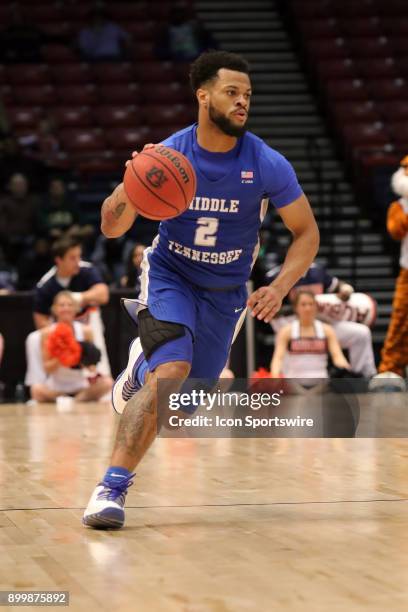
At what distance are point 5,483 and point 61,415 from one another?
12.4ft

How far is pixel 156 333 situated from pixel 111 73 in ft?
39.5

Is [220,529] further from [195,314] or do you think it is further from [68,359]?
[68,359]

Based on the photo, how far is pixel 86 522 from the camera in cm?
430

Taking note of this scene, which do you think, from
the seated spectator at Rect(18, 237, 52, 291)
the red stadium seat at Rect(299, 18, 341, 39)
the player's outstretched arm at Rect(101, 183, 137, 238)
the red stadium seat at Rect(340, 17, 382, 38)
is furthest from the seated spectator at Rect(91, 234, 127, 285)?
the player's outstretched arm at Rect(101, 183, 137, 238)

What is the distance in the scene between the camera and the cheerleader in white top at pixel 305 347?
10.3 meters

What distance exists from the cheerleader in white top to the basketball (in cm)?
590

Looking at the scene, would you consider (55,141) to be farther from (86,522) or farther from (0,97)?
(86,522)

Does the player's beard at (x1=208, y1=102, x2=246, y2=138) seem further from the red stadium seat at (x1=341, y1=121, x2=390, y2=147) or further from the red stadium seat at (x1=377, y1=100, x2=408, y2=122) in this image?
the red stadium seat at (x1=377, y1=100, x2=408, y2=122)

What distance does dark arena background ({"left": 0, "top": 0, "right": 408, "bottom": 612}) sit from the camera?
3594 millimetres

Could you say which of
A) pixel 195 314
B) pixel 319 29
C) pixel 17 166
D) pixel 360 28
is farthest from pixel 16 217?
pixel 195 314

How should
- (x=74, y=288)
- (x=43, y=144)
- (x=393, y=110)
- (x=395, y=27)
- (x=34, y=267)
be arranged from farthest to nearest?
1. (x=395, y=27)
2. (x=393, y=110)
3. (x=43, y=144)
4. (x=34, y=267)
5. (x=74, y=288)

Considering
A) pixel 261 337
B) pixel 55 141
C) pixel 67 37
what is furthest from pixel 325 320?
pixel 67 37

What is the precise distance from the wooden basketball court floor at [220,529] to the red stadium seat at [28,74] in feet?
31.7

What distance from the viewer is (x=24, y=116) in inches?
602
